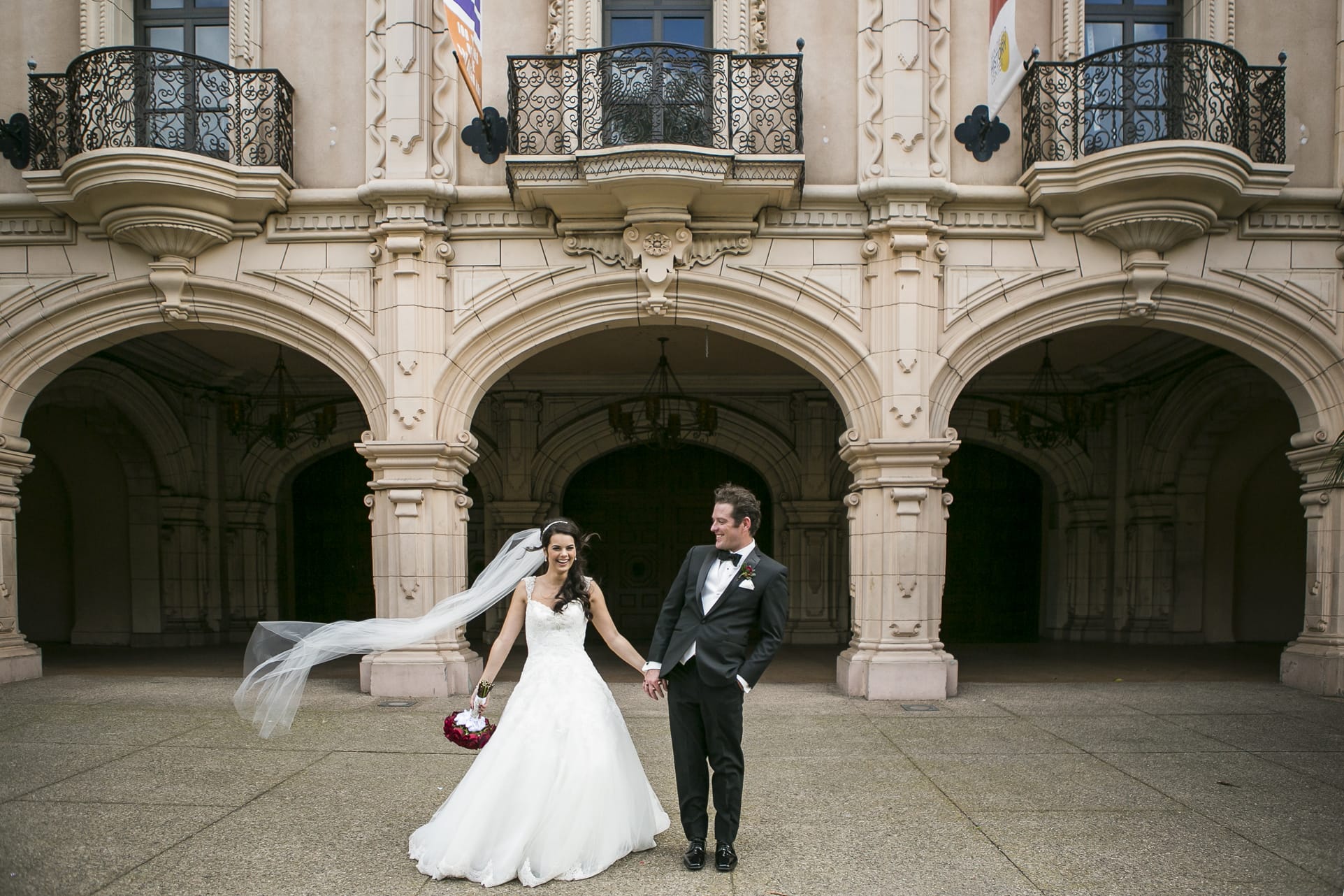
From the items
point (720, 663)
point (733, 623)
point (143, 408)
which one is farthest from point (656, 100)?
point (143, 408)

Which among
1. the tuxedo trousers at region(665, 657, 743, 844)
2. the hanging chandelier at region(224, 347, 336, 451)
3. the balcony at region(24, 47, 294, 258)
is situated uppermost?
the balcony at region(24, 47, 294, 258)

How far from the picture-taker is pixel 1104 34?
10.9m

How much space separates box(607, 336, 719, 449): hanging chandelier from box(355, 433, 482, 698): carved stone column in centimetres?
358

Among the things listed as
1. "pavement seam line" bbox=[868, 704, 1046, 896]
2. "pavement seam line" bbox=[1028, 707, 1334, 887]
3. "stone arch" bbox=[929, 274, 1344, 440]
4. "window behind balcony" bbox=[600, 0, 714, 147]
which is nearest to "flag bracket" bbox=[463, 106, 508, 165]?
"window behind balcony" bbox=[600, 0, 714, 147]

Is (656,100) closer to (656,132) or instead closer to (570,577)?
(656,132)

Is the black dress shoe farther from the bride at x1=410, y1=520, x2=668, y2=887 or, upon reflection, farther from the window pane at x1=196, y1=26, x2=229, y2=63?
the window pane at x1=196, y1=26, x2=229, y2=63

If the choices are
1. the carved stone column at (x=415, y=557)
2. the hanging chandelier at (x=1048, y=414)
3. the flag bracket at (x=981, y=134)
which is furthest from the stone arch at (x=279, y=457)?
the flag bracket at (x=981, y=134)

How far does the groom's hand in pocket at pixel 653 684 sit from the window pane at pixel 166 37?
31.6ft

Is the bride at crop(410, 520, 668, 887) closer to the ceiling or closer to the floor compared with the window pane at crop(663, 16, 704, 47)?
closer to the floor

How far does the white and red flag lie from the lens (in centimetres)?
907

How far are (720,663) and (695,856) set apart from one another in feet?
2.94

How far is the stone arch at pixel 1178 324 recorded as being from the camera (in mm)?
10203

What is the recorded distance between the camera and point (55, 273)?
412 inches

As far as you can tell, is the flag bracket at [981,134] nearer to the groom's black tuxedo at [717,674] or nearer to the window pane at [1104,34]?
the window pane at [1104,34]
